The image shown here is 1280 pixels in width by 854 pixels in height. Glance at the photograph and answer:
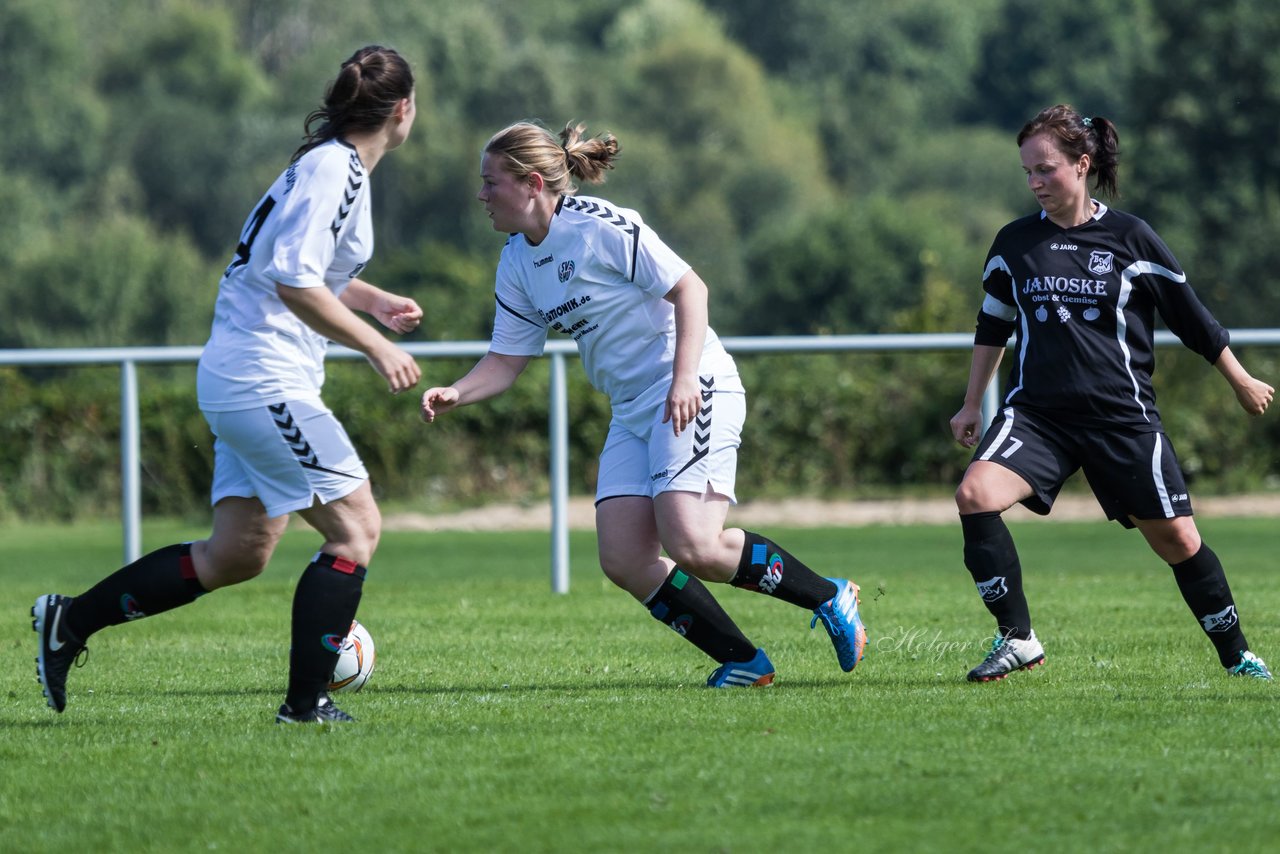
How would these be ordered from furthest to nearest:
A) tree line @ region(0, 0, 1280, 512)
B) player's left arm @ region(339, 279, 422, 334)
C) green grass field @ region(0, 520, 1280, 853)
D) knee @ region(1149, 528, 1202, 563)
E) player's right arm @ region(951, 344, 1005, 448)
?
tree line @ region(0, 0, 1280, 512)
player's right arm @ region(951, 344, 1005, 448)
knee @ region(1149, 528, 1202, 563)
player's left arm @ region(339, 279, 422, 334)
green grass field @ region(0, 520, 1280, 853)

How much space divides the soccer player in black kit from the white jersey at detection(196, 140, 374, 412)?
2.25m

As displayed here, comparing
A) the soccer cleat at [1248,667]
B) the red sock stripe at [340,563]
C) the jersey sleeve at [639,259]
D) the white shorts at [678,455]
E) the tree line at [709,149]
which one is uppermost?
the jersey sleeve at [639,259]

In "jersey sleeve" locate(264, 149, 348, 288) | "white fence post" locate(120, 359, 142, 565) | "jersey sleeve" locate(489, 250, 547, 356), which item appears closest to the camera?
"jersey sleeve" locate(264, 149, 348, 288)

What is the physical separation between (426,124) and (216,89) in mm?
19634

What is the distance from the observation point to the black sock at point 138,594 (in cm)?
577

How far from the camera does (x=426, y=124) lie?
69.0 m

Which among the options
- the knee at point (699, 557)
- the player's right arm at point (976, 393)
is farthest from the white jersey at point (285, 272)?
the player's right arm at point (976, 393)

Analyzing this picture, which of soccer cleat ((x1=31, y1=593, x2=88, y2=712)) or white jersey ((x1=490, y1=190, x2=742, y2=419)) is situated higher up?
white jersey ((x1=490, y1=190, x2=742, y2=419))

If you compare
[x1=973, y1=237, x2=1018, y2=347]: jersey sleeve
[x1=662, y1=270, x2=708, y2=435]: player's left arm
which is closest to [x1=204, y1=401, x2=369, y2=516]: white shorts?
[x1=662, y1=270, x2=708, y2=435]: player's left arm

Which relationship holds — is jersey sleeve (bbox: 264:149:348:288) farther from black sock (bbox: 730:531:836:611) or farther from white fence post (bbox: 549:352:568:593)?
white fence post (bbox: 549:352:568:593)

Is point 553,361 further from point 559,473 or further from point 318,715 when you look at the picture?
point 318,715

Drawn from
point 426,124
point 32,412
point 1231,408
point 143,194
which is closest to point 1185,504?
point 1231,408

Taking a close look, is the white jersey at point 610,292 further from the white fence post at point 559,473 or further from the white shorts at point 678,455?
the white fence post at point 559,473

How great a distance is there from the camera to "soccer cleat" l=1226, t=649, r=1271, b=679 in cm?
630
